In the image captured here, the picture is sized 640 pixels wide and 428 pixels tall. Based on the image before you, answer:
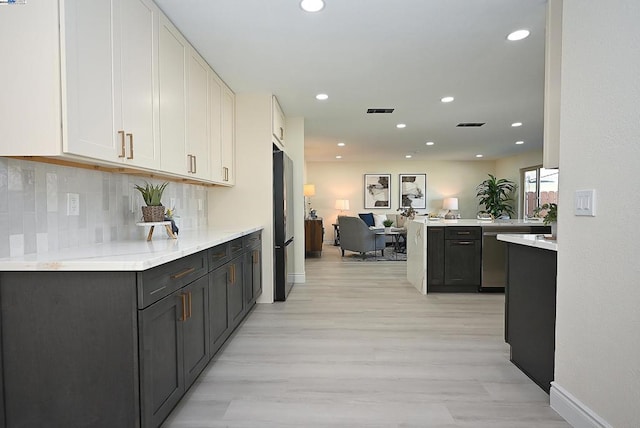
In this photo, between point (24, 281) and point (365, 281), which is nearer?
point (24, 281)

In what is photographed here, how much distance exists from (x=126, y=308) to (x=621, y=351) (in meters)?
2.02

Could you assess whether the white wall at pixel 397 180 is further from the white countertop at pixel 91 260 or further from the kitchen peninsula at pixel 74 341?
the kitchen peninsula at pixel 74 341

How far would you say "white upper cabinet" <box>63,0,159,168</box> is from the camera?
151cm

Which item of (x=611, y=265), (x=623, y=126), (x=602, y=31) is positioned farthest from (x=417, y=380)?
(x=602, y=31)

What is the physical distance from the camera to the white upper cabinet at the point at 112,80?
151 centimetres

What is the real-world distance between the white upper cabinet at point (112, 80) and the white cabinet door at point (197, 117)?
55 centimetres

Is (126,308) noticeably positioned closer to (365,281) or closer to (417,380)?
(417,380)

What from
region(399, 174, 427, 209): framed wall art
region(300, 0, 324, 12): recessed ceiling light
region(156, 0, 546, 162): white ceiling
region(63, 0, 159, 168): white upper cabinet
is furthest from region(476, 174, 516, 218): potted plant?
region(63, 0, 159, 168): white upper cabinet

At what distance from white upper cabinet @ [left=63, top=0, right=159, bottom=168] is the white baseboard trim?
2.56 meters

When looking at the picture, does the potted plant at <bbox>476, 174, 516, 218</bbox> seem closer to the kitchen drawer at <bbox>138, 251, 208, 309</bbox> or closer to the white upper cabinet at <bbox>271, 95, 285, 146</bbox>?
the white upper cabinet at <bbox>271, 95, 285, 146</bbox>

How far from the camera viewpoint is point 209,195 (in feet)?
13.3

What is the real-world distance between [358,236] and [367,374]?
498 cm

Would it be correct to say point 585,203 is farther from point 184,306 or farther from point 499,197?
point 499,197

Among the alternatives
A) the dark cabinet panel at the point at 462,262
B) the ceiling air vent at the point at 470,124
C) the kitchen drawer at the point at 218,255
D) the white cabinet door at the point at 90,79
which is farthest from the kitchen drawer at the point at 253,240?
the ceiling air vent at the point at 470,124
